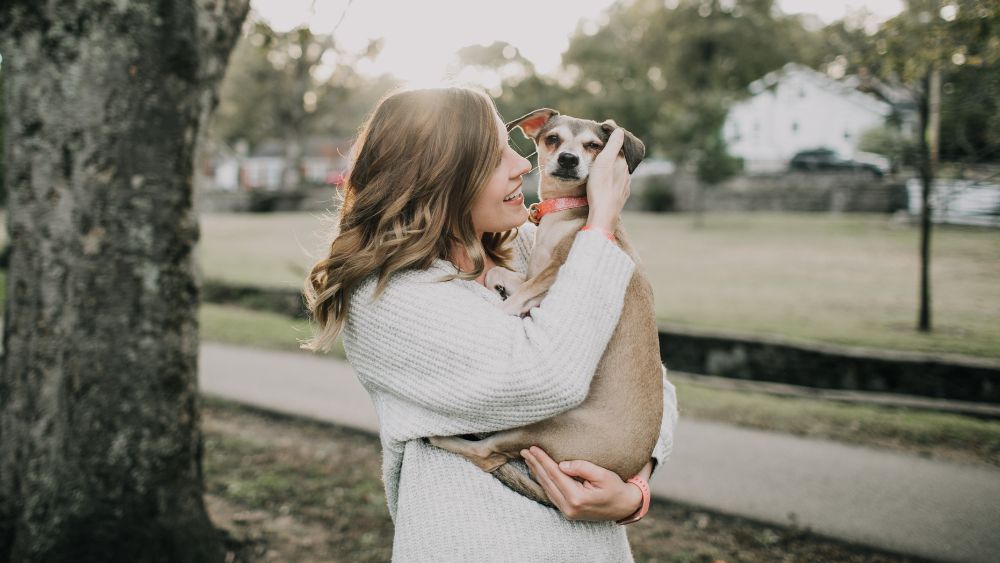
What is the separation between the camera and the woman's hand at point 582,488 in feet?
6.35

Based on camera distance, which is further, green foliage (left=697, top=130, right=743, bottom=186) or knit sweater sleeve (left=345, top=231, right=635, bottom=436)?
green foliage (left=697, top=130, right=743, bottom=186)

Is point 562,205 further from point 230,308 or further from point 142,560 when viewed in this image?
point 230,308

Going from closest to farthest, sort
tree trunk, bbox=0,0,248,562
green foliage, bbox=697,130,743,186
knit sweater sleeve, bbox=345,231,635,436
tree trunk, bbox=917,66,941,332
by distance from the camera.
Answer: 1. knit sweater sleeve, bbox=345,231,635,436
2. tree trunk, bbox=0,0,248,562
3. tree trunk, bbox=917,66,941,332
4. green foliage, bbox=697,130,743,186

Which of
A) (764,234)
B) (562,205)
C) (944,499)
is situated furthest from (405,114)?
(764,234)

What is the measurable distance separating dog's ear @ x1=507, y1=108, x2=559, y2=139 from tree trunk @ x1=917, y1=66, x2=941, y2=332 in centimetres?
749

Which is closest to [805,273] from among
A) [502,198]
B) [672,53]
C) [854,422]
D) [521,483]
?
[854,422]

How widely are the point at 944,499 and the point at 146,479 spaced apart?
494cm

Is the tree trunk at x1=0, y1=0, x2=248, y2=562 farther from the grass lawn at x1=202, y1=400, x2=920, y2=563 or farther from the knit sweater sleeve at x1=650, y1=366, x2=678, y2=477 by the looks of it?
the knit sweater sleeve at x1=650, y1=366, x2=678, y2=477

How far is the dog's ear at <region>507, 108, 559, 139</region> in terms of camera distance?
10.6 feet

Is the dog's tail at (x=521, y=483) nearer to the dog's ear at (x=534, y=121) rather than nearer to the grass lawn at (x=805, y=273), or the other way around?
the grass lawn at (x=805, y=273)

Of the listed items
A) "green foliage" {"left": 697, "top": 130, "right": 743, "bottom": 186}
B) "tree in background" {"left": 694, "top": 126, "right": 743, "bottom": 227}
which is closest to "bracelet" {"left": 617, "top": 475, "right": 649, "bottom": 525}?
"tree in background" {"left": 694, "top": 126, "right": 743, "bottom": 227}

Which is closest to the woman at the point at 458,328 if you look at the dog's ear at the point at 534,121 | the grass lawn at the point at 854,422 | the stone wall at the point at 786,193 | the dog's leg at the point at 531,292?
the dog's leg at the point at 531,292

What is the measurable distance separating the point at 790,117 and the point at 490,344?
48.4 meters

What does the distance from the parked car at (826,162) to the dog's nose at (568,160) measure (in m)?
29.3
